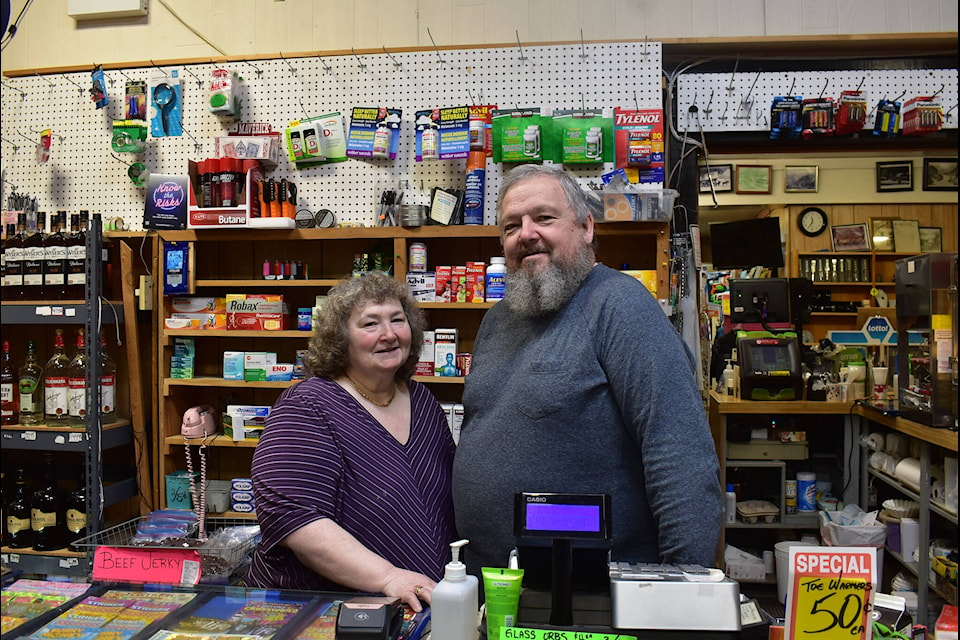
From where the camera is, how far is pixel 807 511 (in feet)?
13.6

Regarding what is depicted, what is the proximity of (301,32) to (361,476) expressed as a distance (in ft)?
10.8

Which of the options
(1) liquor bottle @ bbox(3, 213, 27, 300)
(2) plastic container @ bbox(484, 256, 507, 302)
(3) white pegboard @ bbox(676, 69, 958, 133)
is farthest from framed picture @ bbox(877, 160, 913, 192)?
(1) liquor bottle @ bbox(3, 213, 27, 300)

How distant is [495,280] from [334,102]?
1464mm

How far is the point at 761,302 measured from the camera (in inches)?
180

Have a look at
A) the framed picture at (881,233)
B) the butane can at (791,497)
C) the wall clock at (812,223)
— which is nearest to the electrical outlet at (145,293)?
the butane can at (791,497)

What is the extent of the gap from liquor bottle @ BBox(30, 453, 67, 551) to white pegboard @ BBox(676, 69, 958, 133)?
3738 mm

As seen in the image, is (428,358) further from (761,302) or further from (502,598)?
(502,598)

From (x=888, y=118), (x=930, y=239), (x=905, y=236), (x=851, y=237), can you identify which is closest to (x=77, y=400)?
(x=888, y=118)

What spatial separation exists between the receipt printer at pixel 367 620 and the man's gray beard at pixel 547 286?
0.86 metres

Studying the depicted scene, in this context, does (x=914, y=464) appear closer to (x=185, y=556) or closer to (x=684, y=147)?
(x=684, y=147)

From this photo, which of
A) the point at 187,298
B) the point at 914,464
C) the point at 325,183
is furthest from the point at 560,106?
the point at 914,464

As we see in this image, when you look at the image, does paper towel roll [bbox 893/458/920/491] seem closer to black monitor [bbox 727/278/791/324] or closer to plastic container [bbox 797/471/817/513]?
plastic container [bbox 797/471/817/513]

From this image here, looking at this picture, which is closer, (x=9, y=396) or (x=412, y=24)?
(x=9, y=396)

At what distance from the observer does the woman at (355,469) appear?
5.55 ft
